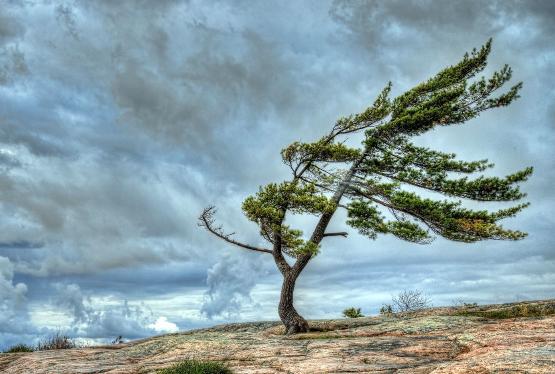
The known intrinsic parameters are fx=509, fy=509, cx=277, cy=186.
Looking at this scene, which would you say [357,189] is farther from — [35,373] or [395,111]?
[35,373]

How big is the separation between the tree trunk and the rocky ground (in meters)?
2.41

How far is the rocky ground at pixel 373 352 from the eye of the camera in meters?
10.6

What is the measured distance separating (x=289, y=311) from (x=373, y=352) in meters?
9.36

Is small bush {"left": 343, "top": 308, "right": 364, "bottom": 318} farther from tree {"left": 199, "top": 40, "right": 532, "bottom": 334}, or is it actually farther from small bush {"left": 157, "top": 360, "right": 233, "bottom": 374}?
small bush {"left": 157, "top": 360, "right": 233, "bottom": 374}

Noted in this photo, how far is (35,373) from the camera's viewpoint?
1498 cm

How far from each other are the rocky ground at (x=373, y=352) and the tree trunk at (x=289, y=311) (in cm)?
241

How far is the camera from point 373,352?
13750 mm

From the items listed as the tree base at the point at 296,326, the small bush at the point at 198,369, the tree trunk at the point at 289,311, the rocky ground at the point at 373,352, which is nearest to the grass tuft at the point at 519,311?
the rocky ground at the point at 373,352

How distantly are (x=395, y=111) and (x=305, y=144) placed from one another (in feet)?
14.9

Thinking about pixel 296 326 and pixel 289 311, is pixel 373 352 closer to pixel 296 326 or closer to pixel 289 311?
pixel 296 326

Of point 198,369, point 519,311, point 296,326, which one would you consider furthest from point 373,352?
point 519,311

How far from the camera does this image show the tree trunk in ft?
73.9

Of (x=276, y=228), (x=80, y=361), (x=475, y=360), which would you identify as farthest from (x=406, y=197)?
(x=80, y=361)

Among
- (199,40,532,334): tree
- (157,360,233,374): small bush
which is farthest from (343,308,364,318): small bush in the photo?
(157,360,233,374): small bush
